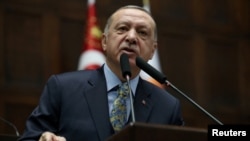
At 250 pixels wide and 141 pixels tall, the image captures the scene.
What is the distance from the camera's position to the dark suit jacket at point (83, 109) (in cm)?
306

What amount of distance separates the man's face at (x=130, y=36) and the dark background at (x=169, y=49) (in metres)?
2.70

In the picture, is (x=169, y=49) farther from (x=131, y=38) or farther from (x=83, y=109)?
(x=83, y=109)

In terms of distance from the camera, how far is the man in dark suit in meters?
3.06

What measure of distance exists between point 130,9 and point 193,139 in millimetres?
1264

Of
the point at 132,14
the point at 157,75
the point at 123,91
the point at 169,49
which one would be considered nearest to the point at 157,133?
the point at 157,75

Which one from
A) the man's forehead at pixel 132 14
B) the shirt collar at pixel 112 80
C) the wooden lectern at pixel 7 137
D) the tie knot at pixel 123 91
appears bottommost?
the wooden lectern at pixel 7 137

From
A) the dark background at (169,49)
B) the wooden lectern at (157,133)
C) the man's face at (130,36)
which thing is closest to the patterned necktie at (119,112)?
the man's face at (130,36)

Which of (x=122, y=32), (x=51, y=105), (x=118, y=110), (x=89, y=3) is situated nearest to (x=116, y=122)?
(x=118, y=110)

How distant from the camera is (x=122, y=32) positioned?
136 inches

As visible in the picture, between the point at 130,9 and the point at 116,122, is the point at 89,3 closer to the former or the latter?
the point at 130,9

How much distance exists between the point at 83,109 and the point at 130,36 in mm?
509

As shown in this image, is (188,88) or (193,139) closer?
(193,139)

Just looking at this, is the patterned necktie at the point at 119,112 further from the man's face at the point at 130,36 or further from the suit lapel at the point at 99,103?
the man's face at the point at 130,36

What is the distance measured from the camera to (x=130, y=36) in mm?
3396
